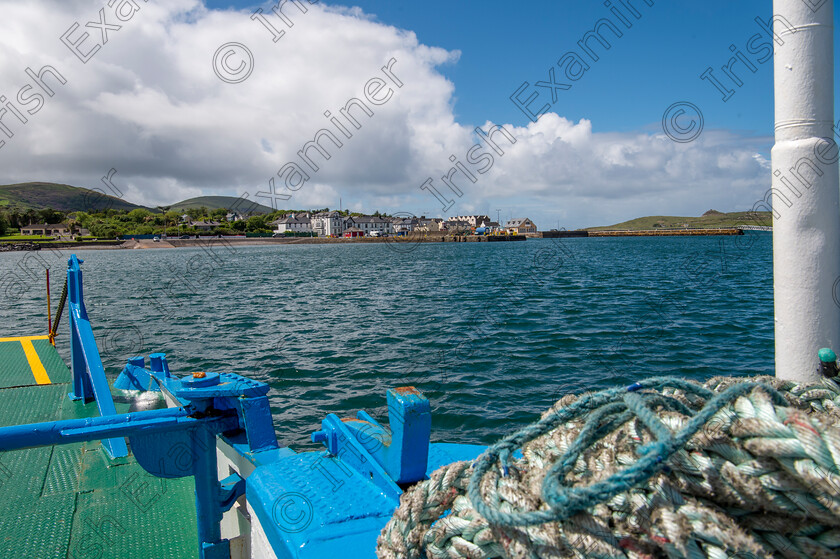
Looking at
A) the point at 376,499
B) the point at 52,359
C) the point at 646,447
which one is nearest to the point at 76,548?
the point at 376,499

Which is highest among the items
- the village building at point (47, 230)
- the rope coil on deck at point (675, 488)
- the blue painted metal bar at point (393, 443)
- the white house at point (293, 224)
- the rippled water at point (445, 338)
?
the white house at point (293, 224)

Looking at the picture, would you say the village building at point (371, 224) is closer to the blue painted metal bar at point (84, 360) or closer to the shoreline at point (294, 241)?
the shoreline at point (294, 241)

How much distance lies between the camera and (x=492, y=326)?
1934cm

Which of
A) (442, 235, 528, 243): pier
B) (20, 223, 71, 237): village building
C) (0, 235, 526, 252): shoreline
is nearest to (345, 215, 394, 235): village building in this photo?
(0, 235, 526, 252): shoreline

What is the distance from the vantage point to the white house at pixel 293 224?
16462 cm

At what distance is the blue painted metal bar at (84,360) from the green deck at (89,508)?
16.0 inches

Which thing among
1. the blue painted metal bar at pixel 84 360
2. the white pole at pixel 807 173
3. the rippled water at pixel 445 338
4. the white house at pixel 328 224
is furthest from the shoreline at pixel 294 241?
the white pole at pixel 807 173

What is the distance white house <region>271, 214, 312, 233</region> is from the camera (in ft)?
540

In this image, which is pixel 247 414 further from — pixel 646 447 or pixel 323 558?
pixel 646 447

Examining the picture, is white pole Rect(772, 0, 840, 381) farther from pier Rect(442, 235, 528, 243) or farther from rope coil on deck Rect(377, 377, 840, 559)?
pier Rect(442, 235, 528, 243)

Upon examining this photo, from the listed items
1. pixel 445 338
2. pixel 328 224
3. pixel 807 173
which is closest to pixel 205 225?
pixel 328 224

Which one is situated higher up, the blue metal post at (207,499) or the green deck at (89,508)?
the blue metal post at (207,499)

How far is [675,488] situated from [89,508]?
5.30 m

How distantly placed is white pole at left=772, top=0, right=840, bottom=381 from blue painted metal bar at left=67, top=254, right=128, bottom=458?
5.44 meters
